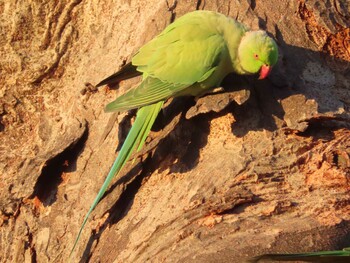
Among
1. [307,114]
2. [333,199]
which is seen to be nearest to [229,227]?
[333,199]

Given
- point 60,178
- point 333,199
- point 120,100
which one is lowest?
point 333,199

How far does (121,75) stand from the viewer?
3.19m

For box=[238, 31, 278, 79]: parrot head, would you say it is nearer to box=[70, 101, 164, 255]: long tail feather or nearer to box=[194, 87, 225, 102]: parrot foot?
box=[194, 87, 225, 102]: parrot foot

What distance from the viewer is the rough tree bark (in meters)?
2.58

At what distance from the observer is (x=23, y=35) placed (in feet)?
12.2

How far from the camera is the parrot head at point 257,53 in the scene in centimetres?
301

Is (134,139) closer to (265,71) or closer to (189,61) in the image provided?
(189,61)

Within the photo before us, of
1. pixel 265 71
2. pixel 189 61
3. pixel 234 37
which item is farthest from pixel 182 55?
pixel 265 71

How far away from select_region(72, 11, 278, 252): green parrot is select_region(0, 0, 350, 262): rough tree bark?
3.6 inches

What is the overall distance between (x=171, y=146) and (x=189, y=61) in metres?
0.46

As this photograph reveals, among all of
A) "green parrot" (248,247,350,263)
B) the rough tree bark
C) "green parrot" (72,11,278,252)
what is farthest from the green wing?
"green parrot" (248,247,350,263)

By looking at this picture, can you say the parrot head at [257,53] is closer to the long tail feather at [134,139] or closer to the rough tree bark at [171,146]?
the rough tree bark at [171,146]

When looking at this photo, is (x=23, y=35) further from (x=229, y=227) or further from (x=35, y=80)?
(x=229, y=227)

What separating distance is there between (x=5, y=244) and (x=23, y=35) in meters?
1.24
